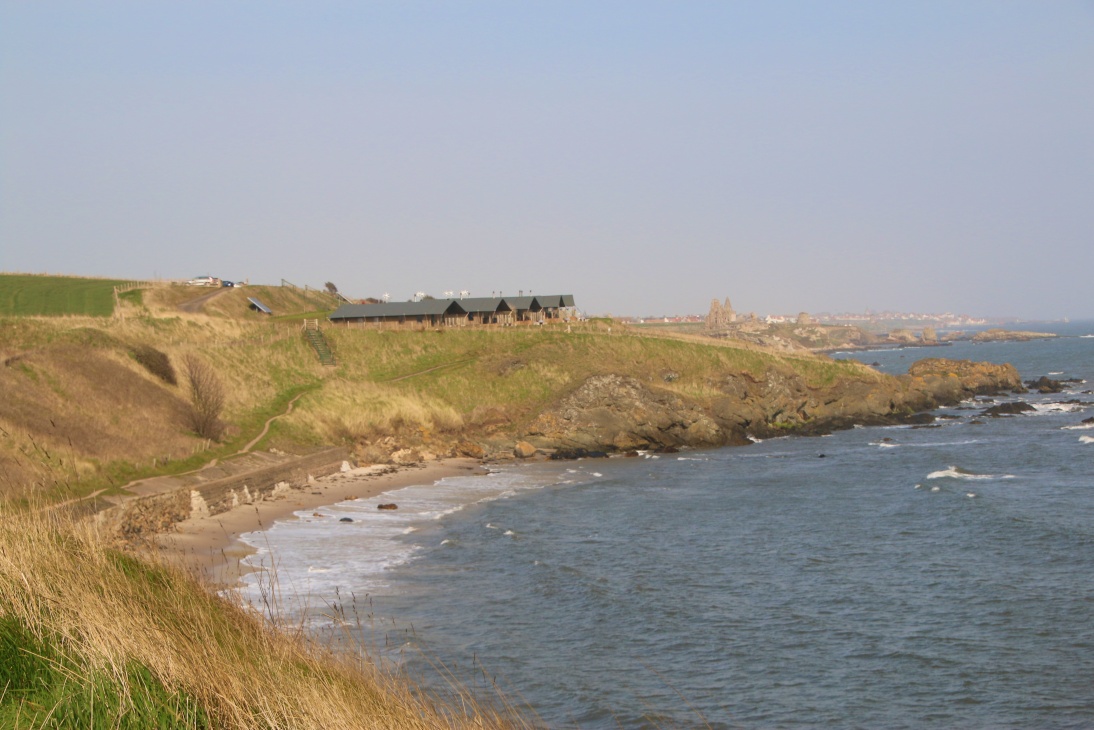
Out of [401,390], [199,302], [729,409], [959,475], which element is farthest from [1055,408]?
[199,302]

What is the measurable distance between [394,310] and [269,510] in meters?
48.3

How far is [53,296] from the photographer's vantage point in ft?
276

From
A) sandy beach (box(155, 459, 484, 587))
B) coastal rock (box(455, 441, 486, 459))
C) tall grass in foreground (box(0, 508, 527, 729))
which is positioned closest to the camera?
tall grass in foreground (box(0, 508, 527, 729))

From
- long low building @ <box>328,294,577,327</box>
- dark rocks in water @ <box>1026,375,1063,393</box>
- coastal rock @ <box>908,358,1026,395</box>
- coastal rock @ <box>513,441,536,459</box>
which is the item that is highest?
long low building @ <box>328,294,577,327</box>

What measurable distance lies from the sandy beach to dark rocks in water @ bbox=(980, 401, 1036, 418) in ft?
151

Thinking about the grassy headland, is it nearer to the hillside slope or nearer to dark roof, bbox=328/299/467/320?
the hillside slope

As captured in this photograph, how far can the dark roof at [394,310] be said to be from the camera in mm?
84062

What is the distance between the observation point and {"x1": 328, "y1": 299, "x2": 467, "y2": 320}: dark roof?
276 feet

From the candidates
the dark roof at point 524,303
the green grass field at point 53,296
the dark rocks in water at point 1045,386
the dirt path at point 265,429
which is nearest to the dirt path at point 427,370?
the dirt path at point 265,429

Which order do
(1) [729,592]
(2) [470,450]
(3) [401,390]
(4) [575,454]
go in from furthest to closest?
(3) [401,390]
(4) [575,454]
(2) [470,450]
(1) [729,592]

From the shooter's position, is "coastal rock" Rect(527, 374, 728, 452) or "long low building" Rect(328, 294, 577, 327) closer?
"coastal rock" Rect(527, 374, 728, 452)

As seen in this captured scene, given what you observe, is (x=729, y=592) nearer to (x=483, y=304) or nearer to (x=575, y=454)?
(x=575, y=454)

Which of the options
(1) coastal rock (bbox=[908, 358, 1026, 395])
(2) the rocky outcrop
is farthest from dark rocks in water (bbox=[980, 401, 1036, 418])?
(1) coastal rock (bbox=[908, 358, 1026, 395])

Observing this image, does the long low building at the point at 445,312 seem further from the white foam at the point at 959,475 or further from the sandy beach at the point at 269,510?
the white foam at the point at 959,475
